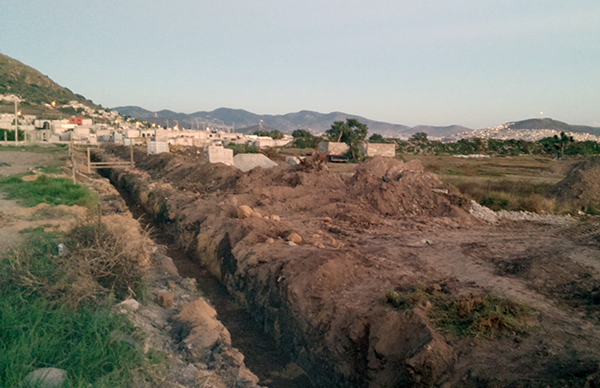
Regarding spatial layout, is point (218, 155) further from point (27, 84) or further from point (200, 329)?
point (27, 84)

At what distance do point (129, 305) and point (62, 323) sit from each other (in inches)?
44.6

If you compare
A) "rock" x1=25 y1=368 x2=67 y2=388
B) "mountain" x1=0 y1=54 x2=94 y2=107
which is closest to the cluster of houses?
"mountain" x1=0 y1=54 x2=94 y2=107

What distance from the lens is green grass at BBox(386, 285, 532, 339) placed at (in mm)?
4707

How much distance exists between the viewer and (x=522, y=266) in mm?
7105

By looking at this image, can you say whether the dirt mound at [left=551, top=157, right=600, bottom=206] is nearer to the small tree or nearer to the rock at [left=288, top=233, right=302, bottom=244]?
the rock at [left=288, top=233, right=302, bottom=244]

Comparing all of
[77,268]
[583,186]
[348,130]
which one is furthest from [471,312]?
[348,130]

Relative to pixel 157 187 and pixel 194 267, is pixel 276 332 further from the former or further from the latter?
pixel 157 187

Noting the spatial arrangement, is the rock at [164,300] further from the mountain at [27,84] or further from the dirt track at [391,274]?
the mountain at [27,84]

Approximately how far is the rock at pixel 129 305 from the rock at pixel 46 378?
74.2 inches

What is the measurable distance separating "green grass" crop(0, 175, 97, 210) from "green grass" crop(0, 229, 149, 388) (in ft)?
22.5

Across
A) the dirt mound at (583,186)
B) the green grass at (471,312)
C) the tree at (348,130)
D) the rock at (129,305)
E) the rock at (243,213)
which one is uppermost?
the tree at (348,130)

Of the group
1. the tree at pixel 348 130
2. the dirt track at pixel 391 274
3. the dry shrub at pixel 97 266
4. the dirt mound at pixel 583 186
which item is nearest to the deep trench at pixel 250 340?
the dirt track at pixel 391 274

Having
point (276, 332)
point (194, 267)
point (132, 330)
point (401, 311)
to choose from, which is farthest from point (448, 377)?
point (194, 267)

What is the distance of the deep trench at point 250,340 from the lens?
17.4ft
